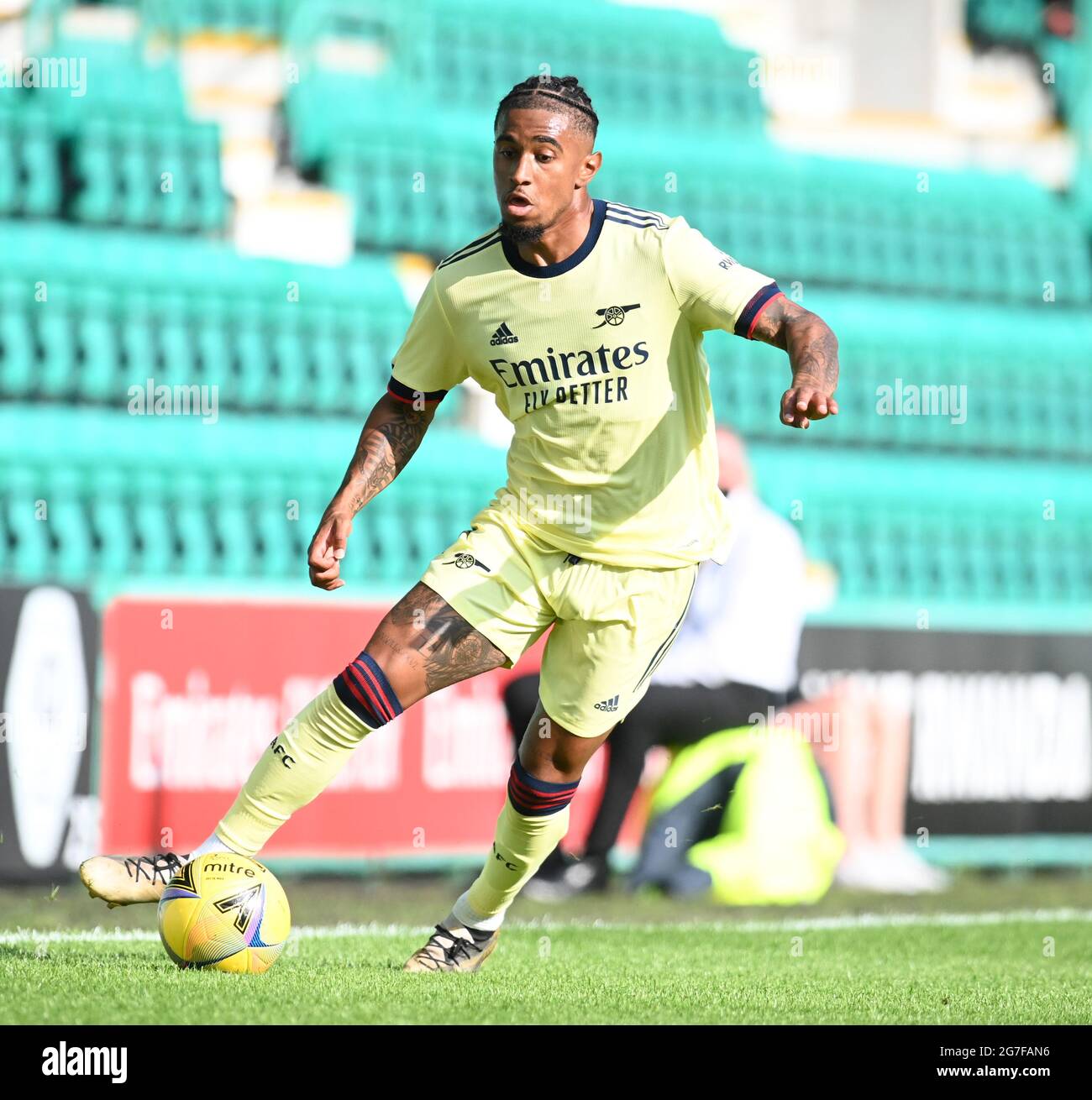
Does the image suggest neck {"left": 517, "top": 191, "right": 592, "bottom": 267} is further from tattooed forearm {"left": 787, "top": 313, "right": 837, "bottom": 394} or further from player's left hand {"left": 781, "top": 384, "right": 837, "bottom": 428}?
player's left hand {"left": 781, "top": 384, "right": 837, "bottom": 428}

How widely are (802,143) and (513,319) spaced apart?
10786 mm

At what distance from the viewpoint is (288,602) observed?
802 centimetres

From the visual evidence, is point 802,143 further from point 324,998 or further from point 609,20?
point 324,998

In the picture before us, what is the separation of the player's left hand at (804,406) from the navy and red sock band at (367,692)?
126 centimetres

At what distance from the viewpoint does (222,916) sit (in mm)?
4312

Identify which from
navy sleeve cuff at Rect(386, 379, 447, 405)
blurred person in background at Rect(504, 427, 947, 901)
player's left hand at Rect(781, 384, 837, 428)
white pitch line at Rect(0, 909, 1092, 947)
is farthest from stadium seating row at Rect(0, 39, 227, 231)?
player's left hand at Rect(781, 384, 837, 428)

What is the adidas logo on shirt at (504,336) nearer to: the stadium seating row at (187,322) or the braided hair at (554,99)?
the braided hair at (554,99)

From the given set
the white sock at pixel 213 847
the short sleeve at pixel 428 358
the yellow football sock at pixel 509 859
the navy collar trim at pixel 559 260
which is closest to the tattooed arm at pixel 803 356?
the navy collar trim at pixel 559 260

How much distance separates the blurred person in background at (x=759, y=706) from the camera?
815cm

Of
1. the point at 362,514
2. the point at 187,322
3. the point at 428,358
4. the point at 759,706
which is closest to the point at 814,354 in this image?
→ the point at 428,358

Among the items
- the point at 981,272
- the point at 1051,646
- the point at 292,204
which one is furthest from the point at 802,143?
the point at 1051,646

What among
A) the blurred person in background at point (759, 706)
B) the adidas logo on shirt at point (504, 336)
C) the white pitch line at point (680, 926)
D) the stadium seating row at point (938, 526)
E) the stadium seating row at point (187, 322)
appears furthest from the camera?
the stadium seating row at point (938, 526)

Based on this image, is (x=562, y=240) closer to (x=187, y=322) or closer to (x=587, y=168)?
(x=587, y=168)

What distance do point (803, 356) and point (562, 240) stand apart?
784 millimetres
